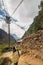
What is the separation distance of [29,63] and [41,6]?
118 feet

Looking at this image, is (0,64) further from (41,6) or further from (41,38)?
(41,6)

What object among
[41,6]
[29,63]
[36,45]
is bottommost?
[29,63]

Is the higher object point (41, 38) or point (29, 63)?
point (41, 38)

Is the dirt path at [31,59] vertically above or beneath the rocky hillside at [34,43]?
beneath

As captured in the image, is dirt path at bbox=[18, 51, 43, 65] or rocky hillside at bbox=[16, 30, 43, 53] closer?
dirt path at bbox=[18, 51, 43, 65]

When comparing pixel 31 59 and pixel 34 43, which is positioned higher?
pixel 34 43

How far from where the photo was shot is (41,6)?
5053cm

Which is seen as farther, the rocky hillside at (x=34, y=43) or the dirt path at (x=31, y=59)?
the rocky hillside at (x=34, y=43)

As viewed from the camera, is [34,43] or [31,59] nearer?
[31,59]

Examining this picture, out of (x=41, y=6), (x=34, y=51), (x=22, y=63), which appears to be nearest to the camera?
(x=34, y=51)

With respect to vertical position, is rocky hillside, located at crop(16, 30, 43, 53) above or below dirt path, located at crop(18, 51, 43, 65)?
above

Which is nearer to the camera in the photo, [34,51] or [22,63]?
[34,51]

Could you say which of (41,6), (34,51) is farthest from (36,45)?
(41,6)

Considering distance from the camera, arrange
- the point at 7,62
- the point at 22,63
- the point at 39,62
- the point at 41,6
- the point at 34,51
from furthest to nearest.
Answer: the point at 41,6 < the point at 7,62 < the point at 22,63 < the point at 34,51 < the point at 39,62
